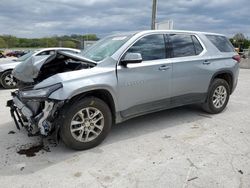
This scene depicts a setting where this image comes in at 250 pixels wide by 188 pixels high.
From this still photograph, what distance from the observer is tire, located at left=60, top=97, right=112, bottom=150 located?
3.43 meters

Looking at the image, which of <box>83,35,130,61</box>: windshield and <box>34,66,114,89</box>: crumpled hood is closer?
<box>34,66,114,89</box>: crumpled hood

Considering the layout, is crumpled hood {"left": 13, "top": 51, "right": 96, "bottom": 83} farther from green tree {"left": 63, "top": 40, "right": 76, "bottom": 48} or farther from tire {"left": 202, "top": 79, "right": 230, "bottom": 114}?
green tree {"left": 63, "top": 40, "right": 76, "bottom": 48}

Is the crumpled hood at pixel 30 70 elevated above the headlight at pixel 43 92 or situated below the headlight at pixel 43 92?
above

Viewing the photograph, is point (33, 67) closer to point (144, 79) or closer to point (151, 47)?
point (144, 79)

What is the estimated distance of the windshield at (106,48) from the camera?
13.3ft

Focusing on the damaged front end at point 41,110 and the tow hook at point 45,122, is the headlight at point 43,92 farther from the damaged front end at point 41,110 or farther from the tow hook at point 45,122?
the tow hook at point 45,122

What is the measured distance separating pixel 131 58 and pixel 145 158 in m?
1.44

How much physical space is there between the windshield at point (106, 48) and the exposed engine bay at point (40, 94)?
0.37 m

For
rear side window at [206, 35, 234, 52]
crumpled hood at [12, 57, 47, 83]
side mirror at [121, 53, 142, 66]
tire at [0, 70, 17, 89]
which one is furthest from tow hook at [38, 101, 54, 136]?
tire at [0, 70, 17, 89]

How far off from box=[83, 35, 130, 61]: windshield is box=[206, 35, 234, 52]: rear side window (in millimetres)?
2041

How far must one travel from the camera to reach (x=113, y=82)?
12.3 feet

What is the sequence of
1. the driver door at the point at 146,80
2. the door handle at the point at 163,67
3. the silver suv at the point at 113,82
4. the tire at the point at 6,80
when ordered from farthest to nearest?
the tire at the point at 6,80 → the door handle at the point at 163,67 → the driver door at the point at 146,80 → the silver suv at the point at 113,82

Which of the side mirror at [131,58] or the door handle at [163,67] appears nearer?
the side mirror at [131,58]

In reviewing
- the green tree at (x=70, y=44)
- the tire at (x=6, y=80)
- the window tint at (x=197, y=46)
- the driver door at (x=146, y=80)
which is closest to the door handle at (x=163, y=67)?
the driver door at (x=146, y=80)
